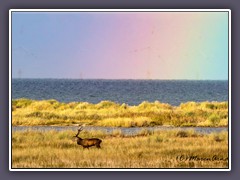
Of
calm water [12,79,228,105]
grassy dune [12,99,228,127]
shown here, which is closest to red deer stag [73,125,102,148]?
grassy dune [12,99,228,127]

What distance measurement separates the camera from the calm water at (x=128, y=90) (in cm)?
922

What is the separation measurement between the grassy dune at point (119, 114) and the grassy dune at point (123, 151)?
5.3 inches

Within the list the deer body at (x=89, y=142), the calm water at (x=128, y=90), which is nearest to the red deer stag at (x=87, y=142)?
the deer body at (x=89, y=142)

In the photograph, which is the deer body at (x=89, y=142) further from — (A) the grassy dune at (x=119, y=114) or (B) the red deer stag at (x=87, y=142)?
(A) the grassy dune at (x=119, y=114)

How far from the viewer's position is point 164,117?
9.31 meters

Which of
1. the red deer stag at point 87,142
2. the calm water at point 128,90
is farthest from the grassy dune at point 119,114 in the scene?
the red deer stag at point 87,142

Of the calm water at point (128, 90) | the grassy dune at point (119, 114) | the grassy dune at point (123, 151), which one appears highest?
the calm water at point (128, 90)

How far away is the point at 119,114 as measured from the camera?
9.30 m

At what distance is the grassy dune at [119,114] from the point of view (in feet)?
30.3

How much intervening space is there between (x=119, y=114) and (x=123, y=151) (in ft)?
1.49

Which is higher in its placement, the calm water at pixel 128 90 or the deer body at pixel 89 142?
the calm water at pixel 128 90

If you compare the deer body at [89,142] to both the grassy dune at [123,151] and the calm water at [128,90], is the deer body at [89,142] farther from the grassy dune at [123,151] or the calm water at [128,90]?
the calm water at [128,90]

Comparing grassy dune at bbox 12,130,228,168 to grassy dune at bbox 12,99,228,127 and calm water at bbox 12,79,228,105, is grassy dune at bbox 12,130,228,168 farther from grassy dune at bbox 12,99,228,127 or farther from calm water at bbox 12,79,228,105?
calm water at bbox 12,79,228,105

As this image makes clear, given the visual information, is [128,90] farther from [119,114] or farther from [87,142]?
[87,142]
